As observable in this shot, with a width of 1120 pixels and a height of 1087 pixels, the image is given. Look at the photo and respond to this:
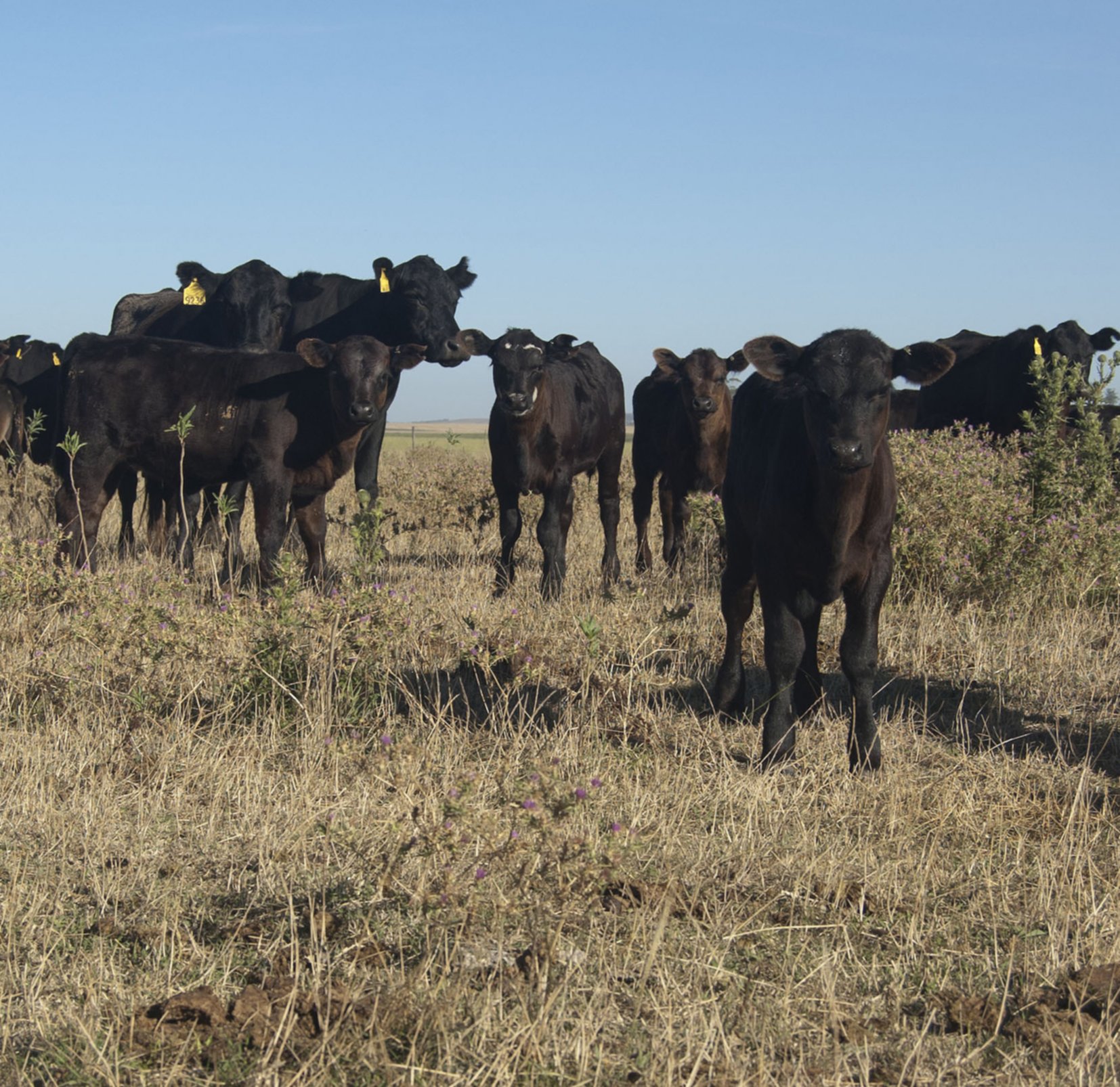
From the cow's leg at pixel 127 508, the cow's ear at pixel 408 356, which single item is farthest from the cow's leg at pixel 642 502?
the cow's leg at pixel 127 508

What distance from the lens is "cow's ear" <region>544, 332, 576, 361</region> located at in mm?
12609

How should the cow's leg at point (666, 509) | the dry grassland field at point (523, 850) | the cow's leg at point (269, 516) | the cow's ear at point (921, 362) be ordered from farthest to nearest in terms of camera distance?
the cow's leg at point (666, 509) < the cow's leg at point (269, 516) < the cow's ear at point (921, 362) < the dry grassland field at point (523, 850)

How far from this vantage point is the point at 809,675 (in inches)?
252

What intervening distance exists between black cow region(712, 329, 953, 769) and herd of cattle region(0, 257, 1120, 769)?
11 millimetres

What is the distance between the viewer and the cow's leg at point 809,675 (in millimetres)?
6312

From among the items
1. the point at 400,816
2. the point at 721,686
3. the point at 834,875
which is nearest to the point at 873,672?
the point at 721,686

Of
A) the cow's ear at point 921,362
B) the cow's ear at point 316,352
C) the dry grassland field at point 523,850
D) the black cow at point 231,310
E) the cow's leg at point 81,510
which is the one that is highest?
the black cow at point 231,310

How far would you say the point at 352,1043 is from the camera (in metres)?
2.99

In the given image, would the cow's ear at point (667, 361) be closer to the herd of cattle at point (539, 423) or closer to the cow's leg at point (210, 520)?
the herd of cattle at point (539, 423)

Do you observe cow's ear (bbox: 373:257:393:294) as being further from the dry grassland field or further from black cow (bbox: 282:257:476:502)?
the dry grassland field

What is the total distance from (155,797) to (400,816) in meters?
1.01

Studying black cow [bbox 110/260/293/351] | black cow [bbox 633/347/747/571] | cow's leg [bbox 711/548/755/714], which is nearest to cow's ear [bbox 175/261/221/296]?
black cow [bbox 110/260/293/351]

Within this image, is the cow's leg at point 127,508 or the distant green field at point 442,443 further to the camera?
the distant green field at point 442,443

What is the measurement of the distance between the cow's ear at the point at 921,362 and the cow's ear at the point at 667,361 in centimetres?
661
